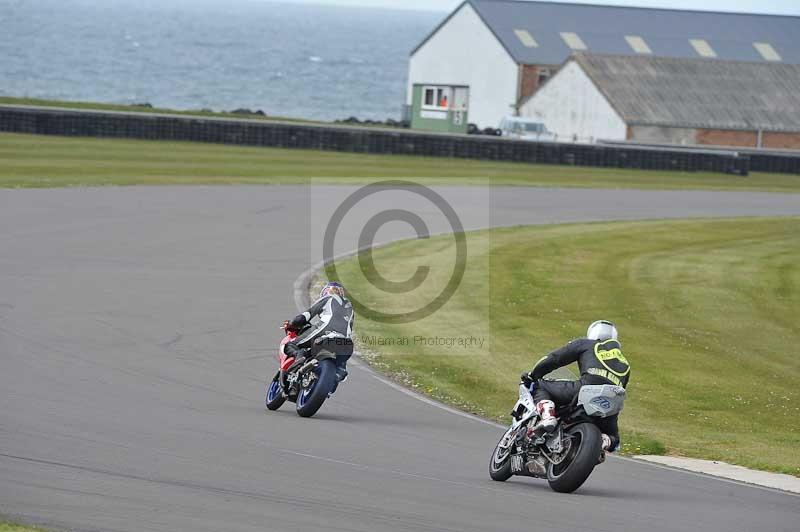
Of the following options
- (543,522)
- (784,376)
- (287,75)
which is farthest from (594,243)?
(287,75)

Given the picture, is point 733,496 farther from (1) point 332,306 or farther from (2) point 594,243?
(2) point 594,243

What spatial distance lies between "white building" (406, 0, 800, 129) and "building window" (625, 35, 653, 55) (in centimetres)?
6

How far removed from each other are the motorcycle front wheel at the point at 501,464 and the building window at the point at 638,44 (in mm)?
64761

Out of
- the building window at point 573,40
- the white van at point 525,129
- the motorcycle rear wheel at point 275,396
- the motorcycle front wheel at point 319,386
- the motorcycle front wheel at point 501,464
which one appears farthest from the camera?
the building window at point 573,40

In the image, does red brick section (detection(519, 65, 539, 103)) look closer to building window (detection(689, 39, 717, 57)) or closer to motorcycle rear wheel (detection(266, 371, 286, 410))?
building window (detection(689, 39, 717, 57))

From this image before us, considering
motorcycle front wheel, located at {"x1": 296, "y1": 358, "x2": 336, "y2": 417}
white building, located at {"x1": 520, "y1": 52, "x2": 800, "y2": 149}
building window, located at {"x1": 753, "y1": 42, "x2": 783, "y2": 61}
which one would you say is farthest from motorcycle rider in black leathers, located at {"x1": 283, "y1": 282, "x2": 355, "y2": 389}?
building window, located at {"x1": 753, "y1": 42, "x2": 783, "y2": 61}

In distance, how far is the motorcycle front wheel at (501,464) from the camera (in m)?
10.3

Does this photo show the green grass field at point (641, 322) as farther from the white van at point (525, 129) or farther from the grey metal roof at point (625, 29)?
the grey metal roof at point (625, 29)

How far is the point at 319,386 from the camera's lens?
39.8 ft

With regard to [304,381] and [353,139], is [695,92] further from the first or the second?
[304,381]

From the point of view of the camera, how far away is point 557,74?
64562 mm

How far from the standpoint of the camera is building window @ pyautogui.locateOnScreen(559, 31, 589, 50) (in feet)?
237

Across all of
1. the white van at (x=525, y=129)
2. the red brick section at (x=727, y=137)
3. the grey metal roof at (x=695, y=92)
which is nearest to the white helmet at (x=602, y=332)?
the white van at (x=525, y=129)

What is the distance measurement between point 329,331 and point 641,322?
901 cm
